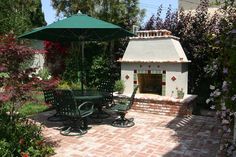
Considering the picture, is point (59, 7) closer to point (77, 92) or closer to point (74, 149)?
point (77, 92)

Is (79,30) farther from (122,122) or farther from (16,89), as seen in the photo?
(16,89)

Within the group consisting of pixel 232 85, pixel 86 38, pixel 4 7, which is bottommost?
pixel 232 85

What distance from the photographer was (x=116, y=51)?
14.1 meters

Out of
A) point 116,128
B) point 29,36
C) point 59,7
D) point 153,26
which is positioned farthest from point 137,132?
point 59,7

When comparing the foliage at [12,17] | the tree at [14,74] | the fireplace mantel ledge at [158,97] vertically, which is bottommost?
the fireplace mantel ledge at [158,97]

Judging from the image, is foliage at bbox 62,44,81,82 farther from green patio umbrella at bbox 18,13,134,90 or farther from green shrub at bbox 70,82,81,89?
green patio umbrella at bbox 18,13,134,90

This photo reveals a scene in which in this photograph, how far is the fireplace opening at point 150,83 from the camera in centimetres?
1213

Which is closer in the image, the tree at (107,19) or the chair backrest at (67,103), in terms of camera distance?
the chair backrest at (67,103)

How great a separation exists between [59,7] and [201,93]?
880cm

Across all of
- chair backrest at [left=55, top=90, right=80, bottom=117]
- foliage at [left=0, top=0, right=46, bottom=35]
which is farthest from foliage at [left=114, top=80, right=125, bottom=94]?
foliage at [left=0, top=0, right=46, bottom=35]

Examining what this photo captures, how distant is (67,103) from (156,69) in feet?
15.6

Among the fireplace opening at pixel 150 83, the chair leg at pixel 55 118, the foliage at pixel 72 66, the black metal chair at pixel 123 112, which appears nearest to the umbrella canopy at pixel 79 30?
the black metal chair at pixel 123 112

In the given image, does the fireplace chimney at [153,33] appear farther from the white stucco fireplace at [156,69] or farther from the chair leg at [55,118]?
the chair leg at [55,118]

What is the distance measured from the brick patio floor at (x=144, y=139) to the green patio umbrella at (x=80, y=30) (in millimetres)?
2613
